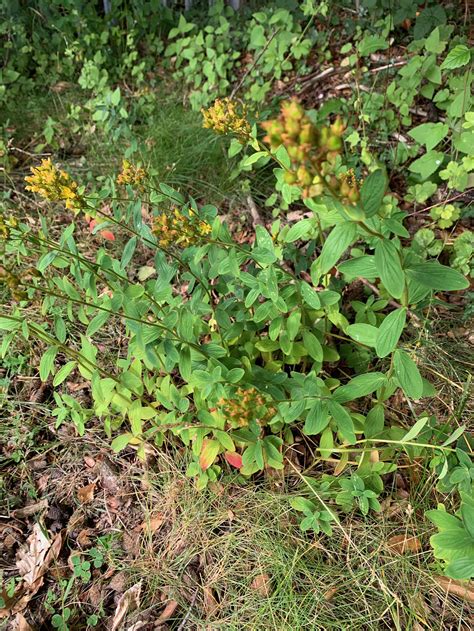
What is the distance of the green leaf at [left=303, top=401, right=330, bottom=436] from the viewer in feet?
5.36

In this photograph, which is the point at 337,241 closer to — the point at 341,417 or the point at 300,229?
the point at 300,229

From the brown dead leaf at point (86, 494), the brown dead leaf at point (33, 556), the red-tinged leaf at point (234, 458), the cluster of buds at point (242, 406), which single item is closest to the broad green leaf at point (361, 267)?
the cluster of buds at point (242, 406)

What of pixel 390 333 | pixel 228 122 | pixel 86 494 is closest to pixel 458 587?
pixel 390 333

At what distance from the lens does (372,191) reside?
1188 millimetres

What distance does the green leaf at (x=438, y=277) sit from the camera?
1.32 metres

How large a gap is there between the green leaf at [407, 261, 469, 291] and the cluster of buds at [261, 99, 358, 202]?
1.40 ft

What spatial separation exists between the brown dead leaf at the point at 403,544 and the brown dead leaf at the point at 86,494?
1117 mm

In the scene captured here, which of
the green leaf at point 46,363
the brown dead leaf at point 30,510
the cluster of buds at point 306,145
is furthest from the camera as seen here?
the brown dead leaf at point 30,510

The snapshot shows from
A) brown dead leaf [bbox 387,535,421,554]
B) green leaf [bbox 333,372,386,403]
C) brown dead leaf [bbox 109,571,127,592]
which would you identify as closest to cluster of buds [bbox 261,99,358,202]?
green leaf [bbox 333,372,386,403]

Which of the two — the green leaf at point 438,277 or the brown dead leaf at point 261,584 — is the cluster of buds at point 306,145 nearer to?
the green leaf at point 438,277

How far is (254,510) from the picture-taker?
1.96m

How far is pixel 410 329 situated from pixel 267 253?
36.7 inches

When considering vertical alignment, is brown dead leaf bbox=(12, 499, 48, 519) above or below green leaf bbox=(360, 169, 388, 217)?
below

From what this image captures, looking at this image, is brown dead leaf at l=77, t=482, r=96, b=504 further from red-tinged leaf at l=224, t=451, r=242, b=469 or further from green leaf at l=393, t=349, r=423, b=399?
green leaf at l=393, t=349, r=423, b=399
